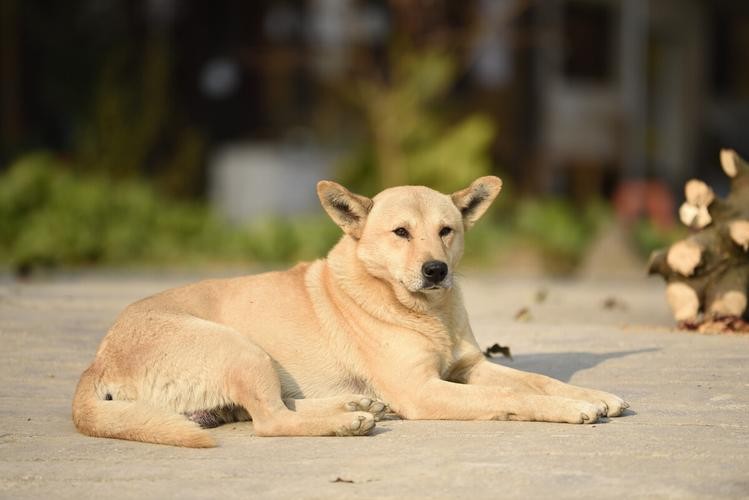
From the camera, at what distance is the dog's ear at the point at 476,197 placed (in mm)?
6238

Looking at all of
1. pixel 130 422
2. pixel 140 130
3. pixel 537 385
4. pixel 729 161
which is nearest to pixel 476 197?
pixel 537 385

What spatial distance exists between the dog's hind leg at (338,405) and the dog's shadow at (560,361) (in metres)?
1.27

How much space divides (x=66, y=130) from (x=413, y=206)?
1751 centimetres

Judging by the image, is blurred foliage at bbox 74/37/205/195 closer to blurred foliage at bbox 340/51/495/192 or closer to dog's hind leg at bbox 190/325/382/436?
blurred foliage at bbox 340/51/495/192

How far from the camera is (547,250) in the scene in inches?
623

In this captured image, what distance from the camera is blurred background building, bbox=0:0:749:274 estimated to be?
18594mm

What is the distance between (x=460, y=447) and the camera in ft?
15.9

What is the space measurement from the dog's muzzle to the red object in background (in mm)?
14140

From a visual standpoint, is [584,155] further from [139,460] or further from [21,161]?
[139,460]

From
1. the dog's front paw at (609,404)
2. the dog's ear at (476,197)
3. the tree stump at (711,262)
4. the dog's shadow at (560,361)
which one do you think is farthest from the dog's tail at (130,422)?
the tree stump at (711,262)

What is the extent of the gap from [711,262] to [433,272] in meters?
2.94

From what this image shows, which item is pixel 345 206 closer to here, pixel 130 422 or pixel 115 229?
pixel 130 422

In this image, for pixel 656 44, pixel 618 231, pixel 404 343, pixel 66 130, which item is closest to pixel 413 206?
pixel 404 343

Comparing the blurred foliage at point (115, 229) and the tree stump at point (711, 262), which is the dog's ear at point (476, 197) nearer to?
the tree stump at point (711, 262)
